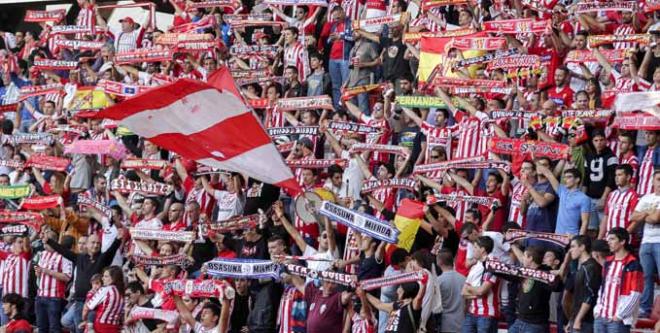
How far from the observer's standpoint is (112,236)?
19.8 metres

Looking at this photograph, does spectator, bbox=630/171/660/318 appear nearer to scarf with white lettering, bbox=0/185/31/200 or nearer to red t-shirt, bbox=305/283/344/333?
red t-shirt, bbox=305/283/344/333

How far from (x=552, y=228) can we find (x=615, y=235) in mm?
2144

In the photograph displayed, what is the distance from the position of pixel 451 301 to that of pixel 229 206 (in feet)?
13.9

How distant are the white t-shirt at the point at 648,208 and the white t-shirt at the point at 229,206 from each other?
5496 millimetres

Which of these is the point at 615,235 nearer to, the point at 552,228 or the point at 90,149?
the point at 552,228

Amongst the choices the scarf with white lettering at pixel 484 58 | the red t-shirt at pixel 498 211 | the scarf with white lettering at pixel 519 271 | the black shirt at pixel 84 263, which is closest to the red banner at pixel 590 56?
the scarf with white lettering at pixel 484 58

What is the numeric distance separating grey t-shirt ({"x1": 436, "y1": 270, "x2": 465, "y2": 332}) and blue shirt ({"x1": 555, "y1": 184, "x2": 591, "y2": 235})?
130 cm

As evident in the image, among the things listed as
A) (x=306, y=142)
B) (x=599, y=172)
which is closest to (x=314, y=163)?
(x=306, y=142)

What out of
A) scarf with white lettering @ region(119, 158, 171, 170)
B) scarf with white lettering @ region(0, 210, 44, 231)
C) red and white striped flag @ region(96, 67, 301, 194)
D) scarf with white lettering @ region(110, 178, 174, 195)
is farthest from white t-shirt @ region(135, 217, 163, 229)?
red and white striped flag @ region(96, 67, 301, 194)

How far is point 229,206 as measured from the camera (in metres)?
19.3

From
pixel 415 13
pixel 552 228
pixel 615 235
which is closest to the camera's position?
pixel 615 235

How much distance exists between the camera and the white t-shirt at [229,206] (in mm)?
19266

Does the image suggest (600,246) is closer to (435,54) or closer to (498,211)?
(498,211)

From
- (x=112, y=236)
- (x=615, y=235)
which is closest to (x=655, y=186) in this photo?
(x=615, y=235)
